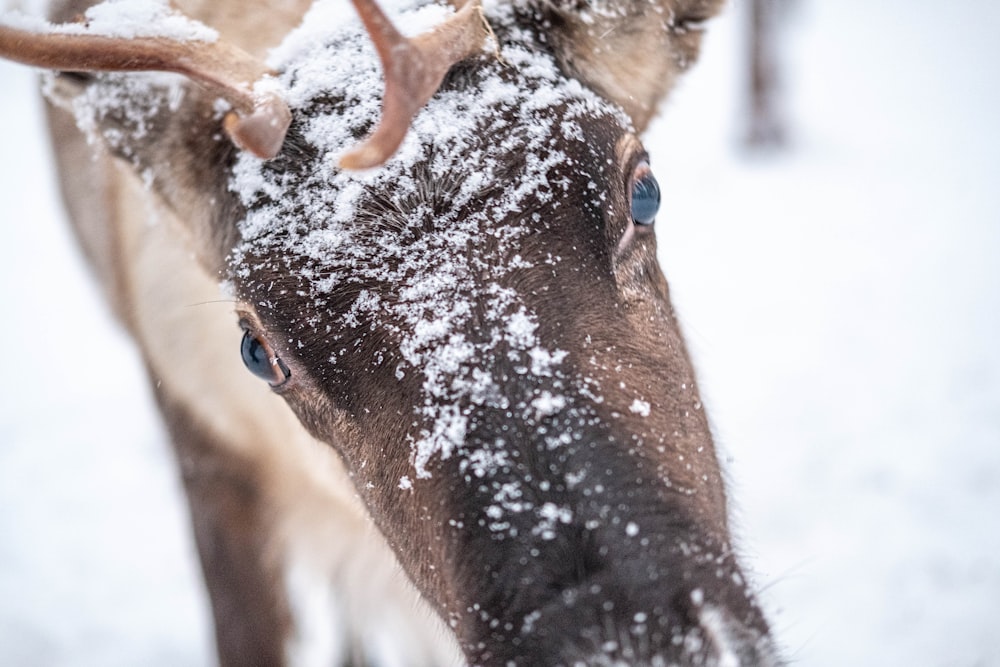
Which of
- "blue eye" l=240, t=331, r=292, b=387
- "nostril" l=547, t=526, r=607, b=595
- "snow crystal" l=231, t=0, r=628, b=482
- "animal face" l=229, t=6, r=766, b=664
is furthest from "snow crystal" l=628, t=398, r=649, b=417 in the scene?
"blue eye" l=240, t=331, r=292, b=387

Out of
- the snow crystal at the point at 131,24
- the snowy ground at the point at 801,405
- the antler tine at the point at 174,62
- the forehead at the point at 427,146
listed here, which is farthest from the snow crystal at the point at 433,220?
the snowy ground at the point at 801,405

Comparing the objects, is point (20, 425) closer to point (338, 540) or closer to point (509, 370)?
point (338, 540)

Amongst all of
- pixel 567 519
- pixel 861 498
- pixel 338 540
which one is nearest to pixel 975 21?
pixel 861 498

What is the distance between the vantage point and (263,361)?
1.92 meters

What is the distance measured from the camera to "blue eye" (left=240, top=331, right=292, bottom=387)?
1896 millimetres

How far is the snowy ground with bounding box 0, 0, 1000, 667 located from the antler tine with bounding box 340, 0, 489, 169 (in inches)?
53.4

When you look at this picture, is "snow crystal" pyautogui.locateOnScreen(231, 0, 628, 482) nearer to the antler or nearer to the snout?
the antler

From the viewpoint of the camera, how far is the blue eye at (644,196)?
189cm

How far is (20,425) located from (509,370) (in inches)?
244

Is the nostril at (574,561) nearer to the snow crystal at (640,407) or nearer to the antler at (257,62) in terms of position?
the snow crystal at (640,407)

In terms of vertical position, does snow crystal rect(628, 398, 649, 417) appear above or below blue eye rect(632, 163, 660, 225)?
below

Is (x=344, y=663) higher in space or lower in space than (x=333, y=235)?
lower

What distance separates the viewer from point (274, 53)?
2016 millimetres

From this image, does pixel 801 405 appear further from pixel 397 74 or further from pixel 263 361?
pixel 397 74
